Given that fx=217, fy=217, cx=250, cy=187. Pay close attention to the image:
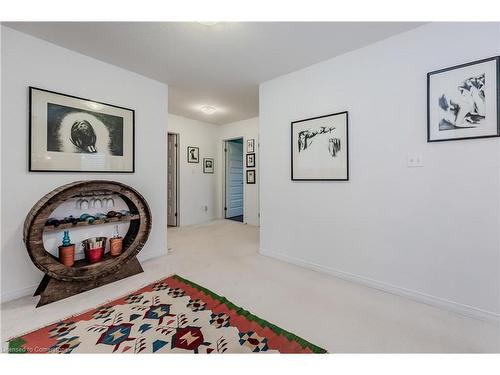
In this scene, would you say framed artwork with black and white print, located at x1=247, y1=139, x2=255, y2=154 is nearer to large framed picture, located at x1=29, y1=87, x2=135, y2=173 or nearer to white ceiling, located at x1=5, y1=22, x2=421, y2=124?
white ceiling, located at x1=5, y1=22, x2=421, y2=124

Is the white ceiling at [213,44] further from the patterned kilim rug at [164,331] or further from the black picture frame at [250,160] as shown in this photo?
the patterned kilim rug at [164,331]

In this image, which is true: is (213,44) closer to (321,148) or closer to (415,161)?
(321,148)

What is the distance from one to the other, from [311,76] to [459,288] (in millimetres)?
2520

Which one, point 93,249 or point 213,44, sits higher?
point 213,44

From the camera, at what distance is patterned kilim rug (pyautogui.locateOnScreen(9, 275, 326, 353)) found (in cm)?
137

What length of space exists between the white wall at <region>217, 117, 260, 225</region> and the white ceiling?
81.1 inches

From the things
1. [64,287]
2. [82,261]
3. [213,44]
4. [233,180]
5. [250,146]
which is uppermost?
[213,44]

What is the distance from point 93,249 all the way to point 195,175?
10.4 ft

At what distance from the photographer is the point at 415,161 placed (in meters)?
1.95

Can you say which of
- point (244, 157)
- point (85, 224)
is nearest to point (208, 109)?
point (244, 157)

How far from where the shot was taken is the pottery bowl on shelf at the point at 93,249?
2.22 meters

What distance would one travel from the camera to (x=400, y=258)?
2047mm

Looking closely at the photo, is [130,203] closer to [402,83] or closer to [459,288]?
[402,83]

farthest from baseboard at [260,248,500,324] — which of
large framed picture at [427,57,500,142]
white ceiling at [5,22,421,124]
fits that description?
white ceiling at [5,22,421,124]
